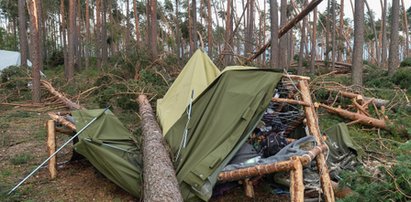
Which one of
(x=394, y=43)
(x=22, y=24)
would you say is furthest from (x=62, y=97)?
(x=394, y=43)

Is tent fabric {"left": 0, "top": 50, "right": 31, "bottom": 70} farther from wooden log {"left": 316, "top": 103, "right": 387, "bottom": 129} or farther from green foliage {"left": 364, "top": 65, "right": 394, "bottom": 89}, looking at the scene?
green foliage {"left": 364, "top": 65, "right": 394, "bottom": 89}

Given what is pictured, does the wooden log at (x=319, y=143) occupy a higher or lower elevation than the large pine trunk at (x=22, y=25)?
lower

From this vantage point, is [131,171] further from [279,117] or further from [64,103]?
[64,103]

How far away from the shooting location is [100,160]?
169 inches

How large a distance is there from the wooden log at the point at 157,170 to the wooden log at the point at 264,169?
0.62 meters

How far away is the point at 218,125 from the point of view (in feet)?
14.5

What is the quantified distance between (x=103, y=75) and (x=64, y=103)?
148cm

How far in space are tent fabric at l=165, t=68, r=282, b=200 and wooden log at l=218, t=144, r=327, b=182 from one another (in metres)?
0.13

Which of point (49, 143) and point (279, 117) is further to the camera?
point (279, 117)

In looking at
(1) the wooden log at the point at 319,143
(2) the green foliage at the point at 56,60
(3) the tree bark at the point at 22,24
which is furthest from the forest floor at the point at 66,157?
(2) the green foliage at the point at 56,60

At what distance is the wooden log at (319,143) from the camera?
12.6 feet

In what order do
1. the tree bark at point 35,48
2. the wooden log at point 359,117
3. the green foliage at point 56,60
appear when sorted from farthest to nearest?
the green foliage at point 56,60 → the tree bark at point 35,48 → the wooden log at point 359,117

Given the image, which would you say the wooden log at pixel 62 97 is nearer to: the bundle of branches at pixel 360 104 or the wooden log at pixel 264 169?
the wooden log at pixel 264 169

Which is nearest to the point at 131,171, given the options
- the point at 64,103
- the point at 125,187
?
the point at 125,187
